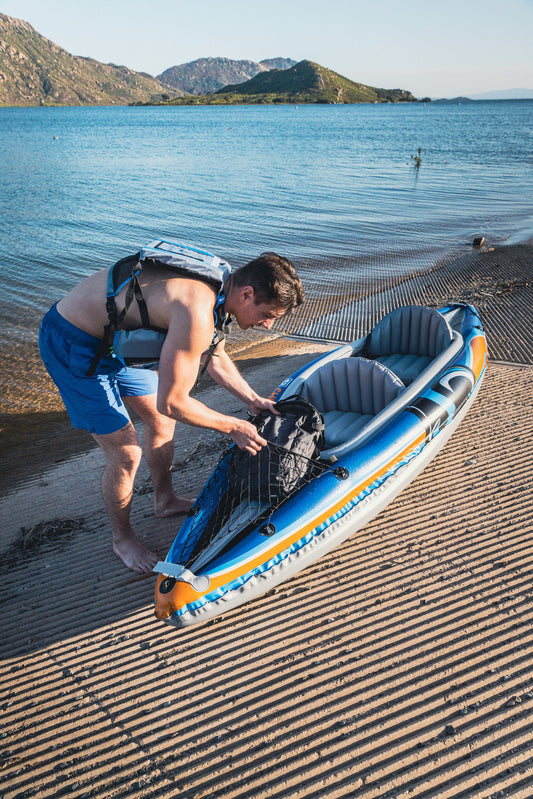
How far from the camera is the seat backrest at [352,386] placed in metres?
4.43

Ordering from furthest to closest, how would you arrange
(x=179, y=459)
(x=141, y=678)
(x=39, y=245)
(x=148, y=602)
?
(x=39, y=245) → (x=179, y=459) → (x=148, y=602) → (x=141, y=678)

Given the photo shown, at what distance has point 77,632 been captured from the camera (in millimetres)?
3092

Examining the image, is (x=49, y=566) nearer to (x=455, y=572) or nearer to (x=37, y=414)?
(x=455, y=572)

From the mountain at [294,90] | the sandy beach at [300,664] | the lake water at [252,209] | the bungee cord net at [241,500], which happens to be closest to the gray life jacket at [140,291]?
the bungee cord net at [241,500]

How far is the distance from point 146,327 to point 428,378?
2713 mm

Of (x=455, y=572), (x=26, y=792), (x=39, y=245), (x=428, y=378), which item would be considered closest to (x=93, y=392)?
(x=26, y=792)

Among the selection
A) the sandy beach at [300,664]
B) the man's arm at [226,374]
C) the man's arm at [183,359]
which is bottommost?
the sandy beach at [300,664]

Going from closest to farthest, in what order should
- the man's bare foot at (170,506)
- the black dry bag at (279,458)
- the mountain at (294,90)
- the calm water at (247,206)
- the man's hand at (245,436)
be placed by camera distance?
the man's hand at (245,436), the black dry bag at (279,458), the man's bare foot at (170,506), the calm water at (247,206), the mountain at (294,90)

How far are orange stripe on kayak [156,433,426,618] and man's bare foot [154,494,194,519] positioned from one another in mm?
1086

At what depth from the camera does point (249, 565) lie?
9.99 ft

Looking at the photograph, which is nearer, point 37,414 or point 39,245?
point 37,414

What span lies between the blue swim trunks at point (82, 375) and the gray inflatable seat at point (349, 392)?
185 centimetres

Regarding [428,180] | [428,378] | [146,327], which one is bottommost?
[428,378]

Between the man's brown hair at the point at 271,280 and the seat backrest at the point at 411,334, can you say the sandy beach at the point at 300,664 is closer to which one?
the seat backrest at the point at 411,334
